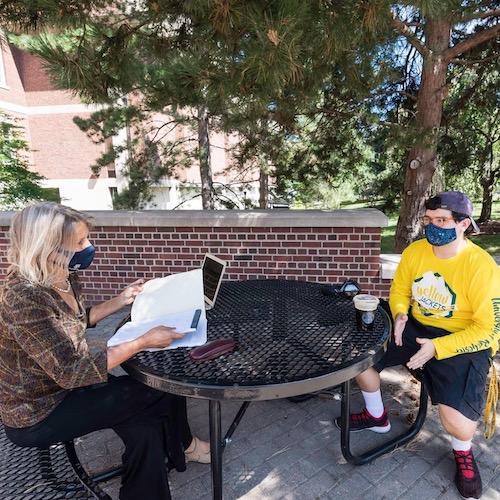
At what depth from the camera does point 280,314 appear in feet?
6.93

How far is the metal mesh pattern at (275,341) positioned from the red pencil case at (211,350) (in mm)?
25

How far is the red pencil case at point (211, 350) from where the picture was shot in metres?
1.57

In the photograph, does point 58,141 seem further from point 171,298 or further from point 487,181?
point 171,298

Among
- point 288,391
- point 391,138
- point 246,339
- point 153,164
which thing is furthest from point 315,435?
point 153,164

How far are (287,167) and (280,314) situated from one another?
5.81 m

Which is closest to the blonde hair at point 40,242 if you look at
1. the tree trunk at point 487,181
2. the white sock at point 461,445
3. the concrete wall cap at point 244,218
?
the white sock at point 461,445

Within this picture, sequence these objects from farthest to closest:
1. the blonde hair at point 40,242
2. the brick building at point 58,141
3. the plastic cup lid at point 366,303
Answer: the brick building at point 58,141 < the plastic cup lid at point 366,303 < the blonde hair at point 40,242

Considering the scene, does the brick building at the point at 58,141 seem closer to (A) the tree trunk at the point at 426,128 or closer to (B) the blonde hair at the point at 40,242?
(A) the tree trunk at the point at 426,128

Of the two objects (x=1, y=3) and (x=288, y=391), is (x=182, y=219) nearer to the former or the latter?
(x=1, y=3)

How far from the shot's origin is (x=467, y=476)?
6.23 ft

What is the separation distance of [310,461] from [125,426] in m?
1.10

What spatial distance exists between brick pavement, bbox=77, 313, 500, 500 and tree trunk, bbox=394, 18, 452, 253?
10.1ft

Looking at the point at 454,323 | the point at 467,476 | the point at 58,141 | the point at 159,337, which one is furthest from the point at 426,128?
the point at 58,141

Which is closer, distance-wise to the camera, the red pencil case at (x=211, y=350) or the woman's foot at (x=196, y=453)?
the red pencil case at (x=211, y=350)
